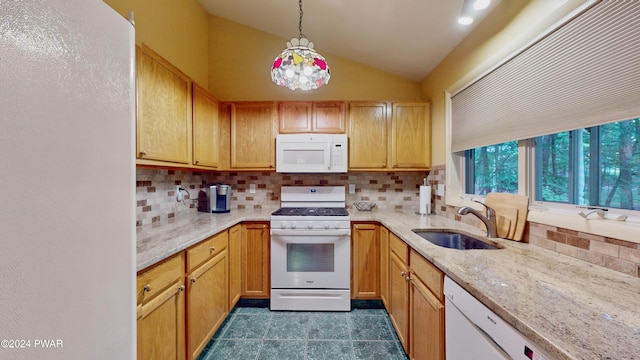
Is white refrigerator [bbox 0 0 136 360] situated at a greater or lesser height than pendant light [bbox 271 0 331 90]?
lesser

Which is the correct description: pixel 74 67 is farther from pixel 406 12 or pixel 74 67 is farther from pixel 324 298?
pixel 324 298

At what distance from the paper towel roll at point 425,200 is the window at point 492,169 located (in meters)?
0.35

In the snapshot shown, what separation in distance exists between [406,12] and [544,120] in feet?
3.94

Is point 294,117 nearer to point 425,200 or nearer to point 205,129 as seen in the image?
point 205,129

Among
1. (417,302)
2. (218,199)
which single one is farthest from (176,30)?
(417,302)

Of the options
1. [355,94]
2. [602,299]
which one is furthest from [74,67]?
[355,94]

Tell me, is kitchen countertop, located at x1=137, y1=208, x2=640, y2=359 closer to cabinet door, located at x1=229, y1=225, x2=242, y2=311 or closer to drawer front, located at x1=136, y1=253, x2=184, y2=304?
drawer front, located at x1=136, y1=253, x2=184, y2=304

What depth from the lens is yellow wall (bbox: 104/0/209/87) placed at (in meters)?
1.72

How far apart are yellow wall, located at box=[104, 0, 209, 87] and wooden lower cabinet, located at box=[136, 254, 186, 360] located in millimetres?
1507

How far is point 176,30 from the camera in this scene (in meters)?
2.20

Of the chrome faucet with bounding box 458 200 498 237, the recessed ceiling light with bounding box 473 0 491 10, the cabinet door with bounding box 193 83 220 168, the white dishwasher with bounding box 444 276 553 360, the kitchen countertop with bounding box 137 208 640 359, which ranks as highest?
the recessed ceiling light with bounding box 473 0 491 10

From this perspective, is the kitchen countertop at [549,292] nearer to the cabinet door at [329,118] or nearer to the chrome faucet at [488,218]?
the chrome faucet at [488,218]

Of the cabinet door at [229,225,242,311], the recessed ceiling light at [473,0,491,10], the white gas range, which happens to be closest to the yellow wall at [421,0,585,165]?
the recessed ceiling light at [473,0,491,10]

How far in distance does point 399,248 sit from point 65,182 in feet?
5.82
